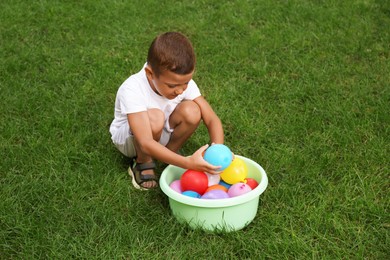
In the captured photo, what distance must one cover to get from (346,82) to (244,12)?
4.36 ft

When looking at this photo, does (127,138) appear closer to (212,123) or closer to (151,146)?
(151,146)

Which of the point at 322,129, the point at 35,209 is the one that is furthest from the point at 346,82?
the point at 35,209

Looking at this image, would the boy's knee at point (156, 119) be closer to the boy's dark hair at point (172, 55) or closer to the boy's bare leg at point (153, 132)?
the boy's bare leg at point (153, 132)

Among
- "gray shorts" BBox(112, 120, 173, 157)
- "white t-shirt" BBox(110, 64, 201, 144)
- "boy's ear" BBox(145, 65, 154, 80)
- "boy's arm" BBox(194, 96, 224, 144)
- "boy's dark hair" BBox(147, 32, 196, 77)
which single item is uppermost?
"boy's dark hair" BBox(147, 32, 196, 77)

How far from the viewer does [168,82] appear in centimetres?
242

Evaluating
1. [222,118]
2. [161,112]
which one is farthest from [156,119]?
[222,118]

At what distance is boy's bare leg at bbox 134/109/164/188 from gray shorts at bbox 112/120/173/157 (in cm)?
4

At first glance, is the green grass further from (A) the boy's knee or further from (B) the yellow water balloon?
(A) the boy's knee

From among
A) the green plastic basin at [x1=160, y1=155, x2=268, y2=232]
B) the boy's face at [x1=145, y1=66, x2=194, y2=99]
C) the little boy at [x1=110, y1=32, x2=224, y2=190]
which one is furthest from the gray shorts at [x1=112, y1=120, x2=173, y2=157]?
the green plastic basin at [x1=160, y1=155, x2=268, y2=232]

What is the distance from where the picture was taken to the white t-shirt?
2.51 meters

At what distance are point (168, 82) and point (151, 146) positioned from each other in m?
0.31

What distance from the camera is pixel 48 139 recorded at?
3023 millimetres

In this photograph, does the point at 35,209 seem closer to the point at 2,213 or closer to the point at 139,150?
the point at 2,213

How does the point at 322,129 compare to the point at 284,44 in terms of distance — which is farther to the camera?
→ the point at 284,44
